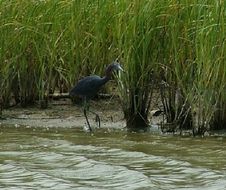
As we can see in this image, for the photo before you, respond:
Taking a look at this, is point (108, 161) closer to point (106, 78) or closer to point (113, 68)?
point (113, 68)

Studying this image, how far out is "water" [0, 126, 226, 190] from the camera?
6.26 m

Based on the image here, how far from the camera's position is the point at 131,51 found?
8.73 m

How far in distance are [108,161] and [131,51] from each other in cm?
184

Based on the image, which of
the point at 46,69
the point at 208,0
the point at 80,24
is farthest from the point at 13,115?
the point at 208,0

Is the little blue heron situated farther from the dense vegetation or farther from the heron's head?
the dense vegetation

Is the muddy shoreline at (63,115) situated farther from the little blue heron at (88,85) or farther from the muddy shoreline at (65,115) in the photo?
the little blue heron at (88,85)

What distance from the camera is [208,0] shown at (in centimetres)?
844

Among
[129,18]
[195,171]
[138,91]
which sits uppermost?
[129,18]

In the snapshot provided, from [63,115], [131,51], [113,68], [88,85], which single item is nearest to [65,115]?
[63,115]

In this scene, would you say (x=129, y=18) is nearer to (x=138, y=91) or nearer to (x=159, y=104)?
(x=138, y=91)

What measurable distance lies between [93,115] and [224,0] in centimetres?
254

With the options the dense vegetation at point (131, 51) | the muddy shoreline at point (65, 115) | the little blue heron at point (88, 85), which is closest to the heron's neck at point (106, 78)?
the little blue heron at point (88, 85)

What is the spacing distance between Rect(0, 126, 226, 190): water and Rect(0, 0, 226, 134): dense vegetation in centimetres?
38

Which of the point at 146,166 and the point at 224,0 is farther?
the point at 224,0
